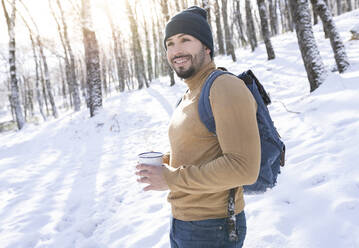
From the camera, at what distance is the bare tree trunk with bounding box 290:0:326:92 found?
258 inches

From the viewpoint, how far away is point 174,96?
47.0 feet

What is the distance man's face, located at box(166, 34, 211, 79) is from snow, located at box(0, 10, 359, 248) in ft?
6.69

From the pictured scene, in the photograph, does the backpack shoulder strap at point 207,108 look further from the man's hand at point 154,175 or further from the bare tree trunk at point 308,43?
the bare tree trunk at point 308,43

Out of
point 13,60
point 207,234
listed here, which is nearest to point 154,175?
point 207,234

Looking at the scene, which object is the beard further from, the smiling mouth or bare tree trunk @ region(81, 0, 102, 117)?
bare tree trunk @ region(81, 0, 102, 117)

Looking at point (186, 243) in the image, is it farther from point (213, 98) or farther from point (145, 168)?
point (213, 98)

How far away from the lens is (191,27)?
1.64 m

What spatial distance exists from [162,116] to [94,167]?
5038mm

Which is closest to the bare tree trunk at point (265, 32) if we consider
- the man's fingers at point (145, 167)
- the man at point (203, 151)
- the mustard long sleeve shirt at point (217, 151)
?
the man at point (203, 151)

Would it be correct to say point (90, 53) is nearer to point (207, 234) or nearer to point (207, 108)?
point (207, 108)

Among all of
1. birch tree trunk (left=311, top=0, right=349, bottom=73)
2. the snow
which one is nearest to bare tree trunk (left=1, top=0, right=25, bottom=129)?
the snow

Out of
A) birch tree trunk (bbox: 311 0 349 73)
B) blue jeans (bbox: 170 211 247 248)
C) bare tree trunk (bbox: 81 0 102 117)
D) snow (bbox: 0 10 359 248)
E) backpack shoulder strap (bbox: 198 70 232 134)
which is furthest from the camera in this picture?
bare tree trunk (bbox: 81 0 102 117)

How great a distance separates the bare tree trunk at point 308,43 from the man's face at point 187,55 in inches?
238

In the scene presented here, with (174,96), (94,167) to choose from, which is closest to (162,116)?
(174,96)
